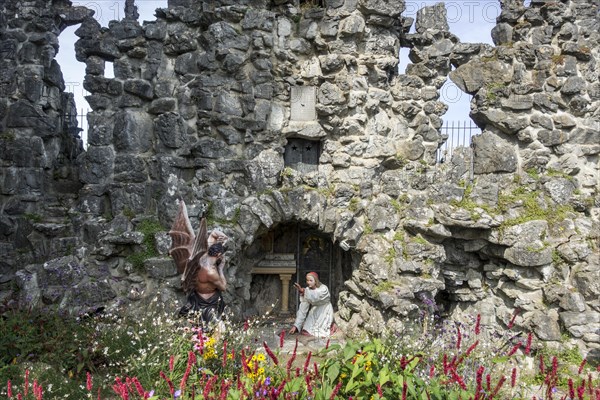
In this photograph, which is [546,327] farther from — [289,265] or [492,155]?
[289,265]

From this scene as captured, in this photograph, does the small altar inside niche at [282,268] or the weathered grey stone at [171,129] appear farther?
the small altar inside niche at [282,268]

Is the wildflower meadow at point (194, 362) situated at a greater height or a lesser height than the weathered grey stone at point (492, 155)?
lesser

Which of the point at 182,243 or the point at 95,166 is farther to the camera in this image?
the point at 95,166

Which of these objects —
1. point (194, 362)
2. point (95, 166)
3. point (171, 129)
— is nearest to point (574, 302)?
point (194, 362)

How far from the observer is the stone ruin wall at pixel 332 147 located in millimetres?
8633

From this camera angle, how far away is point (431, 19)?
949 cm

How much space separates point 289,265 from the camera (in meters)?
9.75

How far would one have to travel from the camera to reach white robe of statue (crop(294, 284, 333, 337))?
861 cm

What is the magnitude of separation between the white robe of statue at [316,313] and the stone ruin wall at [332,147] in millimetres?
622

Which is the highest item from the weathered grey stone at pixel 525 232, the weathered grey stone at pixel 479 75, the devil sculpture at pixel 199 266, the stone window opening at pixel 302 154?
the weathered grey stone at pixel 479 75

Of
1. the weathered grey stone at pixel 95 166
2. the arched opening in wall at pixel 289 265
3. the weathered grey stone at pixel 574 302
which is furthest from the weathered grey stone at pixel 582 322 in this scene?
the weathered grey stone at pixel 95 166

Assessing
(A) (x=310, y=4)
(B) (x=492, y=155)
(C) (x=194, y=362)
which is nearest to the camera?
(C) (x=194, y=362)

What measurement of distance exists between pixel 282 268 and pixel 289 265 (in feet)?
0.51

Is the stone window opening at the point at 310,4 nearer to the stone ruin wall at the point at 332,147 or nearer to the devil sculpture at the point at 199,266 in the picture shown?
the stone ruin wall at the point at 332,147
